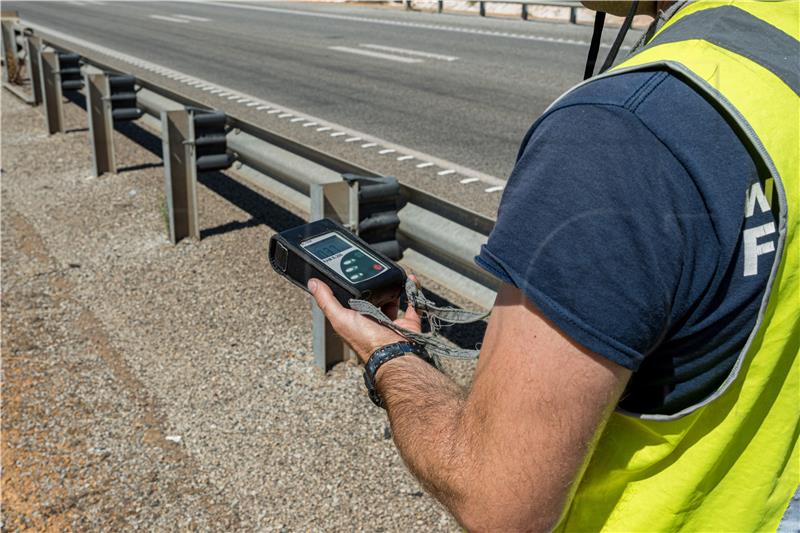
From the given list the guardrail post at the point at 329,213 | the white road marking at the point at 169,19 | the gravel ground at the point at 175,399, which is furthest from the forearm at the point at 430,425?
the white road marking at the point at 169,19

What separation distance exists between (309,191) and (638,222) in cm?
391

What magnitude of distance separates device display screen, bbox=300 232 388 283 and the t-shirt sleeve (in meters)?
0.88

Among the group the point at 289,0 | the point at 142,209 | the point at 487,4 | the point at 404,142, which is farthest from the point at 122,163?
the point at 289,0

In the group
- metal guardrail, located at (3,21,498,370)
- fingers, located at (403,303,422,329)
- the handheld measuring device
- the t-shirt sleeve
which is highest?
the t-shirt sleeve

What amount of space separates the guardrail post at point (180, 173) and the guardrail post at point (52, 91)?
13.2 feet

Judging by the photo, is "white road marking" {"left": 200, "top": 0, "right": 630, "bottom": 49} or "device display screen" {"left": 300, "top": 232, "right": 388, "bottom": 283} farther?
"white road marking" {"left": 200, "top": 0, "right": 630, "bottom": 49}

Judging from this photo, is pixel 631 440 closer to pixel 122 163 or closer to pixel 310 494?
pixel 310 494

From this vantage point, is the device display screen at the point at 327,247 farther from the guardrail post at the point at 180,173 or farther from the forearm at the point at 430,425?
the guardrail post at the point at 180,173

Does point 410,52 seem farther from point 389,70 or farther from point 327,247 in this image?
point 327,247

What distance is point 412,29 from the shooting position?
2303 centimetres

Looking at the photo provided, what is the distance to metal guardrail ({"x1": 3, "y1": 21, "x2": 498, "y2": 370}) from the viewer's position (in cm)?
367

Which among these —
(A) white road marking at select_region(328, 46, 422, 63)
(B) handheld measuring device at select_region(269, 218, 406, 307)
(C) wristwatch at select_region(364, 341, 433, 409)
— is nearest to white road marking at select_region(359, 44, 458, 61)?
(A) white road marking at select_region(328, 46, 422, 63)

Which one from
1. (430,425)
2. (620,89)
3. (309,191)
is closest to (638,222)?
(620,89)

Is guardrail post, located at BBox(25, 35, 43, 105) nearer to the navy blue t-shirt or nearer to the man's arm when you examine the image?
the man's arm
